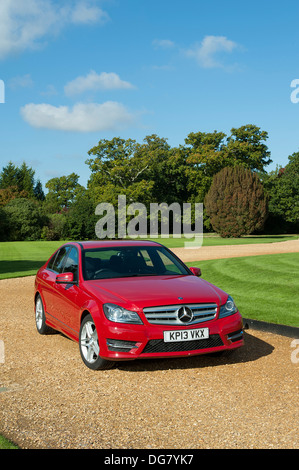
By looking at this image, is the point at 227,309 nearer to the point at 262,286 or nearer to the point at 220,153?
the point at 262,286

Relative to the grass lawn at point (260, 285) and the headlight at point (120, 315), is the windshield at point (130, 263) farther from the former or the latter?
the grass lawn at point (260, 285)

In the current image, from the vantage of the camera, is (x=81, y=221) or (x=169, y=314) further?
(x=81, y=221)

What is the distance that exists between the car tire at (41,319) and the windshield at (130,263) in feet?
4.90

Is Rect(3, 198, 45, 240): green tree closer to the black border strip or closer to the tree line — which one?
the tree line

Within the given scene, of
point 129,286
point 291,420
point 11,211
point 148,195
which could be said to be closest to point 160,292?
point 129,286

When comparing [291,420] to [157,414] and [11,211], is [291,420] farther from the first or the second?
[11,211]

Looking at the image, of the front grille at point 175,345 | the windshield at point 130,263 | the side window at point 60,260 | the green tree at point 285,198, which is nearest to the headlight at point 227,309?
the front grille at point 175,345

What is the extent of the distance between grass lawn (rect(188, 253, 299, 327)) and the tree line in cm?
3794

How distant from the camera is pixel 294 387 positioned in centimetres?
548

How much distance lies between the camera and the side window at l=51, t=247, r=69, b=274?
26.8 feet

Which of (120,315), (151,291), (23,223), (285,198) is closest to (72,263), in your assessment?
(151,291)

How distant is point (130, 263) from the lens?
7441mm

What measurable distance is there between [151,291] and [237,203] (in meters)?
49.7

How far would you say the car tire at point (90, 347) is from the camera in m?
6.13
